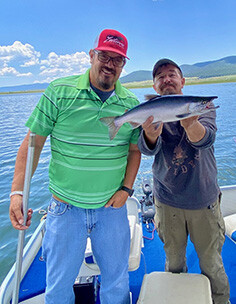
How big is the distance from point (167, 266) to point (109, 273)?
0.85 metres

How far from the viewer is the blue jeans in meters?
1.93

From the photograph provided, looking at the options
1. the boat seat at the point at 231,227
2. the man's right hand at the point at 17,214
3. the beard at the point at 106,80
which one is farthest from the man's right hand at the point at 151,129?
the boat seat at the point at 231,227

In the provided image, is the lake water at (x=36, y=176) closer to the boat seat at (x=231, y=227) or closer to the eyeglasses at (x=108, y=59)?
the boat seat at (x=231, y=227)

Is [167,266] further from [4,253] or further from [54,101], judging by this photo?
[4,253]

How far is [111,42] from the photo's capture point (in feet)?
6.31

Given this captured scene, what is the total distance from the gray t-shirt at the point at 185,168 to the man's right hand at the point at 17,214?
1.17m

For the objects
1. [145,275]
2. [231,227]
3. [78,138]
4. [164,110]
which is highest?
[164,110]

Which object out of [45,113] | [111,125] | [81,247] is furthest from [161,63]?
[81,247]

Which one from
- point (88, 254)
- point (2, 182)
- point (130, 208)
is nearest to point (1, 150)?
point (2, 182)

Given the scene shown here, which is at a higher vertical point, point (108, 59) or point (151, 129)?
point (108, 59)

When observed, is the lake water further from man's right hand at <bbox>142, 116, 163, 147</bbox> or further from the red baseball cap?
the red baseball cap

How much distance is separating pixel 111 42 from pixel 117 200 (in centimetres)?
141

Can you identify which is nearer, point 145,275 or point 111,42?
point 111,42

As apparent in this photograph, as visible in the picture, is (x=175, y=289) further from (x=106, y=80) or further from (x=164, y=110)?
(x=106, y=80)
